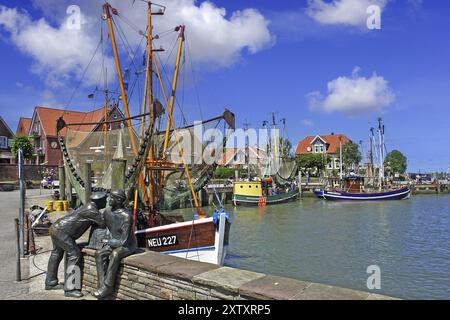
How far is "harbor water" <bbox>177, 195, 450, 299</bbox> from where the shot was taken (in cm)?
1330

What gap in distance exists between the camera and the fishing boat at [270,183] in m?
45.6

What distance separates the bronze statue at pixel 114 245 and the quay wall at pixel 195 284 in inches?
7.0

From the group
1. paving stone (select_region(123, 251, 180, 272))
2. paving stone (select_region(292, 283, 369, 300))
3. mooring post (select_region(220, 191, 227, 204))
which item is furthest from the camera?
mooring post (select_region(220, 191, 227, 204))

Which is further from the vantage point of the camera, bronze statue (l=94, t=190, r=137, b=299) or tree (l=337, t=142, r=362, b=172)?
tree (l=337, t=142, r=362, b=172)

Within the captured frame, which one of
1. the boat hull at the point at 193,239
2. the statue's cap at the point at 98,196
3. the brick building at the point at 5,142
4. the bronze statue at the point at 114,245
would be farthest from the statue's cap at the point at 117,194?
the brick building at the point at 5,142

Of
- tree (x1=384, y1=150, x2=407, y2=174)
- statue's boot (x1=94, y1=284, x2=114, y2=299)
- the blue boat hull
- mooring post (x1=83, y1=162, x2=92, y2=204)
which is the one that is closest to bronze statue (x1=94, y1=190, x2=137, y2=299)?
statue's boot (x1=94, y1=284, x2=114, y2=299)

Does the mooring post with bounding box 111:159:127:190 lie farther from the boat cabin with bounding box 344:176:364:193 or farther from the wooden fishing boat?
the boat cabin with bounding box 344:176:364:193

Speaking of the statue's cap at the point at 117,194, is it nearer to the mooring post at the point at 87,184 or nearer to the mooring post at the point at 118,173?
the mooring post at the point at 118,173

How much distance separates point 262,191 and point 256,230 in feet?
70.2

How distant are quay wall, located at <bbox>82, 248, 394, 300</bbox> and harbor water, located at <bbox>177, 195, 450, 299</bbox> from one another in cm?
801

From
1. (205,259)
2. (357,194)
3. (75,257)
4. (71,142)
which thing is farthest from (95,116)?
(75,257)

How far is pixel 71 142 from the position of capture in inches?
737

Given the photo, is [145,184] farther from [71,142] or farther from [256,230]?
[256,230]

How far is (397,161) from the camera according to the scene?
99.6m
